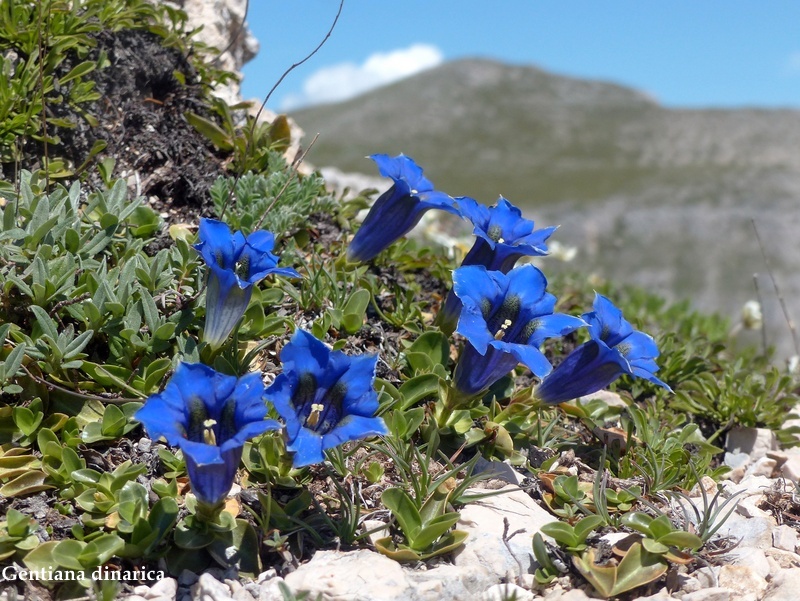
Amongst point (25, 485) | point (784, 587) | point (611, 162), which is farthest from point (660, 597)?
point (611, 162)

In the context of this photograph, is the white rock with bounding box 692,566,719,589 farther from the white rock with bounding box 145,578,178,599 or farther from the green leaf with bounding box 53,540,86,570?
the green leaf with bounding box 53,540,86,570

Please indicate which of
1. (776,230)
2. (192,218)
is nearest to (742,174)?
(776,230)

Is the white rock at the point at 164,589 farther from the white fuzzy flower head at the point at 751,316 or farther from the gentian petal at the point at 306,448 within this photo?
the white fuzzy flower head at the point at 751,316

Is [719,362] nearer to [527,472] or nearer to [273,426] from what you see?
[527,472]

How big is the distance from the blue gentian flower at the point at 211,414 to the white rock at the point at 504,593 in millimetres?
1009

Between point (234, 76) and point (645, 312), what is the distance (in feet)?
13.5

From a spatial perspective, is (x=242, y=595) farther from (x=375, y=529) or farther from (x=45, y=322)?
(x=45, y=322)

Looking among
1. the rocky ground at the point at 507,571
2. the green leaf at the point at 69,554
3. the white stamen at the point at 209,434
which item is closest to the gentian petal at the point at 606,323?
the rocky ground at the point at 507,571

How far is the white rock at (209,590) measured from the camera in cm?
246

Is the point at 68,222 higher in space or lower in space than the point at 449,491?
higher

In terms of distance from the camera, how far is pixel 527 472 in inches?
135

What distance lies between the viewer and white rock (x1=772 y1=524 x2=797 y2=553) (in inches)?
126

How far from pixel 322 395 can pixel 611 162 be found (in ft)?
184

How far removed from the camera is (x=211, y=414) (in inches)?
95.5
